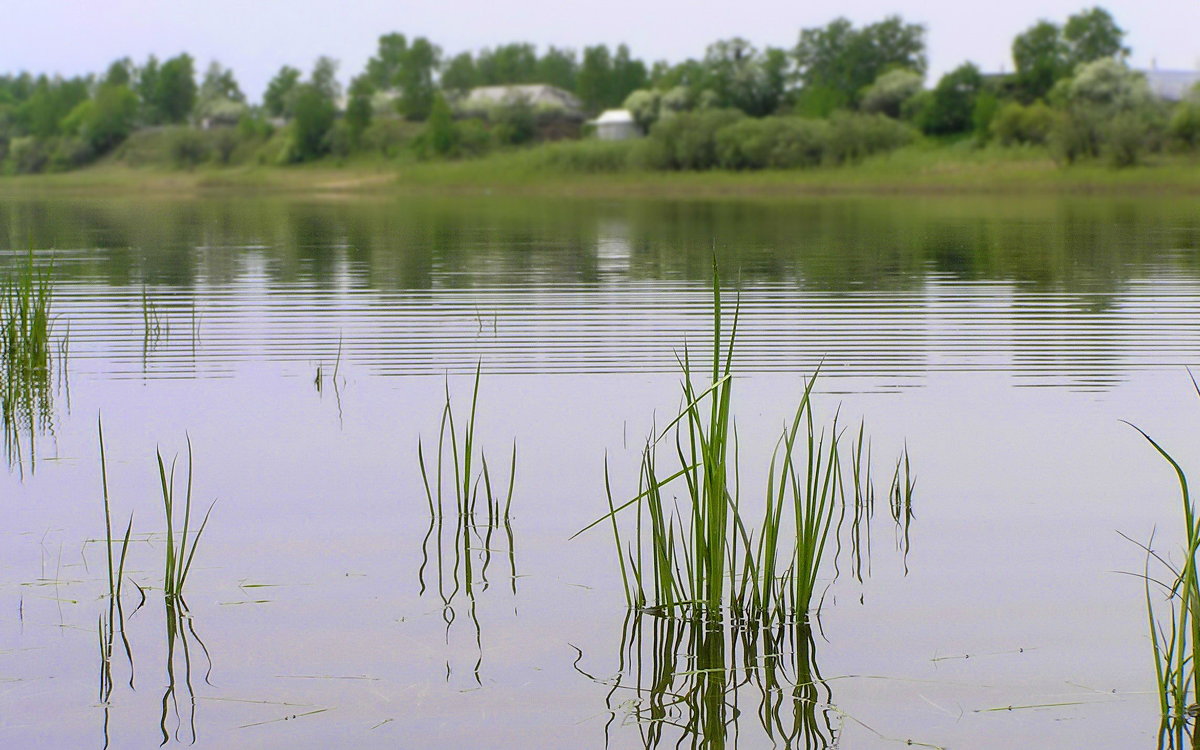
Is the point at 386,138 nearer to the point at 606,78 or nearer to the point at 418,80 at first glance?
the point at 418,80

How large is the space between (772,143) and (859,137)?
3926 millimetres

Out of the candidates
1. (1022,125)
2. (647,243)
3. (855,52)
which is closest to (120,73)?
(855,52)

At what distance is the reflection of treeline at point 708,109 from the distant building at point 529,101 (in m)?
0.60

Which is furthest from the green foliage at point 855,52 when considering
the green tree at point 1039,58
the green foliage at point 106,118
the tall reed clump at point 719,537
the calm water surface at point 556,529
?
the tall reed clump at point 719,537

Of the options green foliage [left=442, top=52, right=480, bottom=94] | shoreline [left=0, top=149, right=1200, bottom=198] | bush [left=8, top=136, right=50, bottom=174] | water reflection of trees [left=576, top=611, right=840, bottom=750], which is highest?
green foliage [left=442, top=52, right=480, bottom=94]

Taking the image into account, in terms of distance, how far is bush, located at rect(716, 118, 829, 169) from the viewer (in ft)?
208

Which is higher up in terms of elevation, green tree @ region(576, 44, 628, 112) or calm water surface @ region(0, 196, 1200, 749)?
green tree @ region(576, 44, 628, 112)

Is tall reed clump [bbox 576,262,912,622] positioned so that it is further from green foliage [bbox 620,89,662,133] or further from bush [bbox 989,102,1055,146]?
green foliage [bbox 620,89,662,133]

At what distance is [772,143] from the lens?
6469 centimetres

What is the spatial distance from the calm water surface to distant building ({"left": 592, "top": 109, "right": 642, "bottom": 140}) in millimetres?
75411

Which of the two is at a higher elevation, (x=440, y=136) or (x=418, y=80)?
(x=418, y=80)

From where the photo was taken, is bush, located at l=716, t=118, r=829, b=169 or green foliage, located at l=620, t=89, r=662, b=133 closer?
bush, located at l=716, t=118, r=829, b=169

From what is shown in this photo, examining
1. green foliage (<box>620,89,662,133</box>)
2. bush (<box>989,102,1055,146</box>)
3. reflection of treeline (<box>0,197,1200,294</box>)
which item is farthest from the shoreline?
green foliage (<box>620,89,662,133</box>)

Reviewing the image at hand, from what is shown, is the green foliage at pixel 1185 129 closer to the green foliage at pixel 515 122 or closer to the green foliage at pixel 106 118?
the green foliage at pixel 515 122
